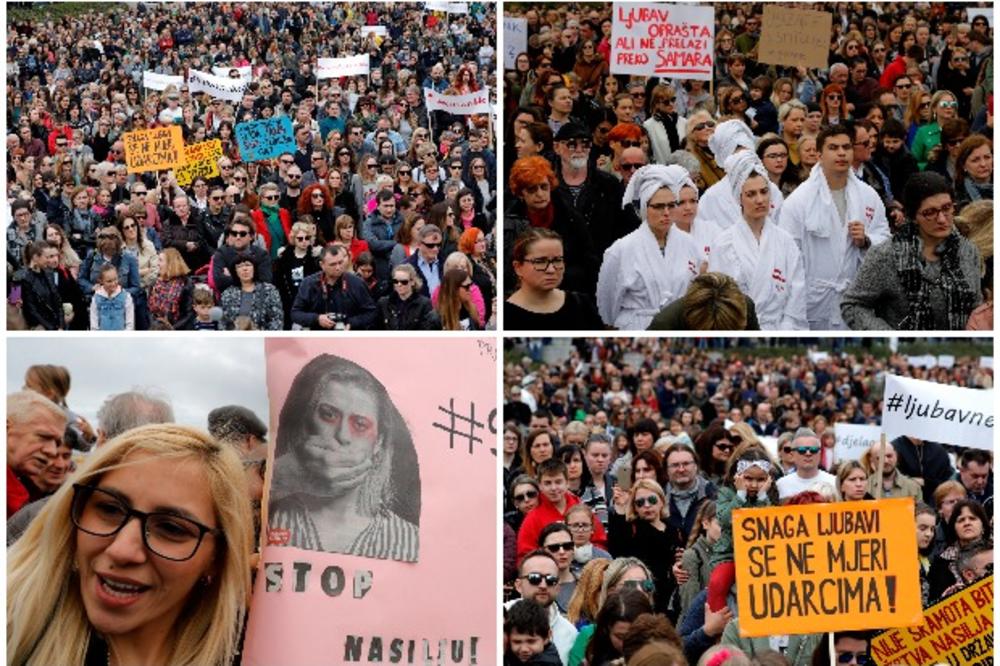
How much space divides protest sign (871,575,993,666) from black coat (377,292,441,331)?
1809 millimetres

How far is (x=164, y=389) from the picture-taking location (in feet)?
18.6

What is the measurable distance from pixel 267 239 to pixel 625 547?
5.19ft

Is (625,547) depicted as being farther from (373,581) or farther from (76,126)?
(76,126)

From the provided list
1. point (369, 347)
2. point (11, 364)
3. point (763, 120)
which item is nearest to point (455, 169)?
point (369, 347)

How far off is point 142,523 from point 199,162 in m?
1.25

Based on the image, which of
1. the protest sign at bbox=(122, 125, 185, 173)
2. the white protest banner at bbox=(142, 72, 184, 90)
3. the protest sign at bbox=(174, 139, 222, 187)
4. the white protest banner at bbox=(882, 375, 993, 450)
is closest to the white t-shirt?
the white protest banner at bbox=(882, 375, 993, 450)

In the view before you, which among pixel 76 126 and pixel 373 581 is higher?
pixel 76 126

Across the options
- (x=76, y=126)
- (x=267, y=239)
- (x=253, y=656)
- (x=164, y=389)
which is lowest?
(x=253, y=656)

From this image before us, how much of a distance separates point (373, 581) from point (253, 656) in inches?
18.2

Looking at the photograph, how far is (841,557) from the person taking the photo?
566 centimetres

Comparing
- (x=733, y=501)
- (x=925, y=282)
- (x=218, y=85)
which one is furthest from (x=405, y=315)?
(x=925, y=282)

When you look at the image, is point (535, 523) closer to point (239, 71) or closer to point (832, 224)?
point (832, 224)

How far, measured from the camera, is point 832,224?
5.88m

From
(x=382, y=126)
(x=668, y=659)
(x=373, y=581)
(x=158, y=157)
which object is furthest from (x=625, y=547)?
(x=158, y=157)
